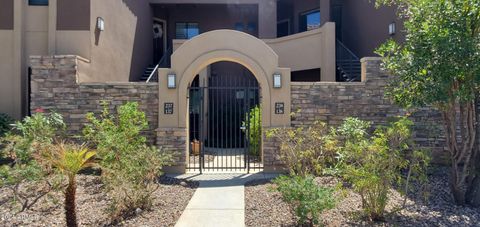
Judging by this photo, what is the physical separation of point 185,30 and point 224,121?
5.22 metres

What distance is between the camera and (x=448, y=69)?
5.77 metres

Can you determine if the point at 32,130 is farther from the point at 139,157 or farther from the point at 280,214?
the point at 280,214

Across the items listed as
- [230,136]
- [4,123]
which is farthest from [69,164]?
[230,136]

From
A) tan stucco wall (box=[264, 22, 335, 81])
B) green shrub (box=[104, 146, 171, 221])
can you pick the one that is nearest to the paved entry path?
green shrub (box=[104, 146, 171, 221])

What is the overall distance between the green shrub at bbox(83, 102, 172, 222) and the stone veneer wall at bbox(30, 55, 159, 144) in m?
0.66

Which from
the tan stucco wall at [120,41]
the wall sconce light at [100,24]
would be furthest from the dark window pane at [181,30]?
the wall sconce light at [100,24]

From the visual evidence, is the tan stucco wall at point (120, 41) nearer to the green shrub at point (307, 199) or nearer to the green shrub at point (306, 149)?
the green shrub at point (306, 149)

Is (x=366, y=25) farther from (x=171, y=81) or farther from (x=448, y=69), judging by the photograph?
(x=448, y=69)

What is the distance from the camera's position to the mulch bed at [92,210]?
19.6ft

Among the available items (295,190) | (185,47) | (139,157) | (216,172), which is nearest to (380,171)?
(295,190)

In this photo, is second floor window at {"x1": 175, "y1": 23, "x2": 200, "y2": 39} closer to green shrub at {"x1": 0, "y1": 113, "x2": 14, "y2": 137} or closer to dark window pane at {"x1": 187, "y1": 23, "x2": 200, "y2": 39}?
dark window pane at {"x1": 187, "y1": 23, "x2": 200, "y2": 39}

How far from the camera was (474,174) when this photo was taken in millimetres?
6734

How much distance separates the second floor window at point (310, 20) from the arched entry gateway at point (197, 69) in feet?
26.5

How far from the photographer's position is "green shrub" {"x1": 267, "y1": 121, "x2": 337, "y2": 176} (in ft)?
24.3
